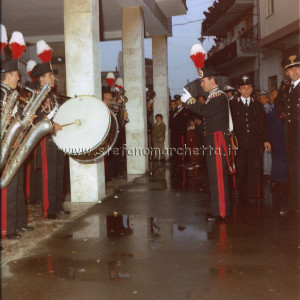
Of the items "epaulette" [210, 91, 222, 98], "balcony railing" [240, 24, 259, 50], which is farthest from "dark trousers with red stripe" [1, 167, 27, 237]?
"balcony railing" [240, 24, 259, 50]

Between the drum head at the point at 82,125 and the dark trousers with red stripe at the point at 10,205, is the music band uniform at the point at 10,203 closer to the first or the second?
the dark trousers with red stripe at the point at 10,205

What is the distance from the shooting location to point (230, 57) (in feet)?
106

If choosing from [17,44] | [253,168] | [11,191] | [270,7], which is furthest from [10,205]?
[270,7]

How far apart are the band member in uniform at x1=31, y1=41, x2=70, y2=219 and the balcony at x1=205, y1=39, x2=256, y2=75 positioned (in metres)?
24.1

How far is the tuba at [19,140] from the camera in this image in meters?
5.40

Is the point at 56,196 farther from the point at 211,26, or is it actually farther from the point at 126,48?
the point at 211,26

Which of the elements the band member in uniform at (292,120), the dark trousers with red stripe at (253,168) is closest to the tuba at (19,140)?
the band member in uniform at (292,120)

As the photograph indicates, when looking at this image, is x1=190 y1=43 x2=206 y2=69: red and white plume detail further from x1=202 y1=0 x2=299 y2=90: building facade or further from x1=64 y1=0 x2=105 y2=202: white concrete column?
x1=202 y1=0 x2=299 y2=90: building facade

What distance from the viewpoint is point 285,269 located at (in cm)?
436

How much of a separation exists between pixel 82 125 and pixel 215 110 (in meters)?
1.83

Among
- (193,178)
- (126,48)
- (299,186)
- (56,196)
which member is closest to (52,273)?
(56,196)

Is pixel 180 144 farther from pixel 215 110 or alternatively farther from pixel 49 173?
pixel 215 110

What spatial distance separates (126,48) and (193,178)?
3940mm

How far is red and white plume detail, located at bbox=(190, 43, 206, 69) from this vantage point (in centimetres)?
643
